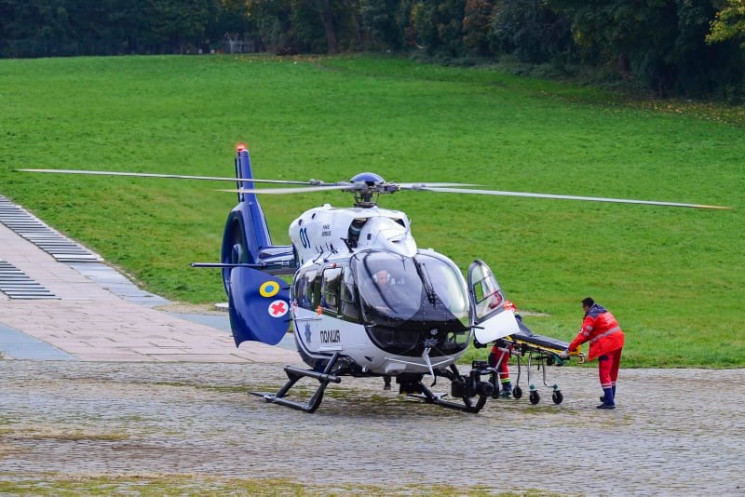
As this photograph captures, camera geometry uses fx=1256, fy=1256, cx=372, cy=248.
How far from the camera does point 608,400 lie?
17.6 m

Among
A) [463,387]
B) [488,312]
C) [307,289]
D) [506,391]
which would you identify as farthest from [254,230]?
[463,387]

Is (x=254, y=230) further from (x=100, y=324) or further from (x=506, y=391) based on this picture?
(x=100, y=324)

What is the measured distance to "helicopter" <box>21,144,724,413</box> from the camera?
52.5 ft

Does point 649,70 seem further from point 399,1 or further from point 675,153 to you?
point 399,1

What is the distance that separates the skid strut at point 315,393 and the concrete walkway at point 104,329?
15.5 ft

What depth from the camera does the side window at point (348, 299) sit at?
16344mm

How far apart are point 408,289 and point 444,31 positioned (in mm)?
69466

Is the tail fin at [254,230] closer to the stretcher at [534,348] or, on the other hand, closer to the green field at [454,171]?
the stretcher at [534,348]

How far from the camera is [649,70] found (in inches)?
2490

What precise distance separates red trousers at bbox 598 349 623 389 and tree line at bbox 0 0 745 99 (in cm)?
3814

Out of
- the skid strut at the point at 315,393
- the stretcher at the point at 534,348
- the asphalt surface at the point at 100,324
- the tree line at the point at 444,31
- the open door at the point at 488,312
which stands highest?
the tree line at the point at 444,31

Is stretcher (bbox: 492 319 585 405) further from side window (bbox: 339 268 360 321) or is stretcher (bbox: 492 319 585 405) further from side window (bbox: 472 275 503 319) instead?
side window (bbox: 339 268 360 321)

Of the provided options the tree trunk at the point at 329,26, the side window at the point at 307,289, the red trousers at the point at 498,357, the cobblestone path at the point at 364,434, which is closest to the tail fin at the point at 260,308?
the side window at the point at 307,289

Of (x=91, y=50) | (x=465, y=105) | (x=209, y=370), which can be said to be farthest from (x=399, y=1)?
(x=209, y=370)
